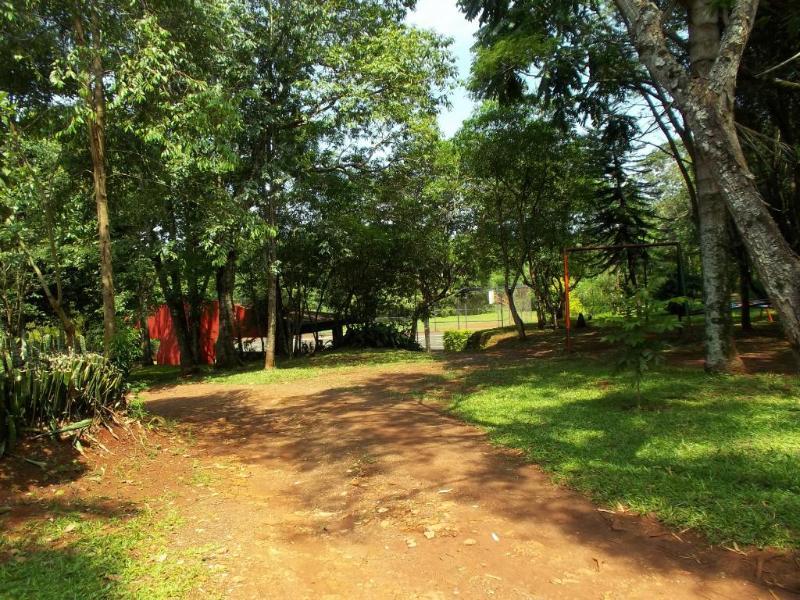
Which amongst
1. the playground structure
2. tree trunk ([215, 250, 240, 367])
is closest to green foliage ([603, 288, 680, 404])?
tree trunk ([215, 250, 240, 367])

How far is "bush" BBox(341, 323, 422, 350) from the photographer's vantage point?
20.7m

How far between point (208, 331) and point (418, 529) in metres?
21.2

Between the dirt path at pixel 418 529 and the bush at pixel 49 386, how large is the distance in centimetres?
115

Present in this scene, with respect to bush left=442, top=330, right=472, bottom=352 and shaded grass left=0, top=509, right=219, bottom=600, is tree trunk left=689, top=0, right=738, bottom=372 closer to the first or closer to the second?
shaded grass left=0, top=509, right=219, bottom=600

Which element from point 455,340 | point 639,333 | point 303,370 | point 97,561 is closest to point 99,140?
point 97,561

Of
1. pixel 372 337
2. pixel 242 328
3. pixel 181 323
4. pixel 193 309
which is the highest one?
pixel 193 309

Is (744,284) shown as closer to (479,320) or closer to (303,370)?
(303,370)

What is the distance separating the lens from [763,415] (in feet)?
18.7

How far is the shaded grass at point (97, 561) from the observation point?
2.87 meters

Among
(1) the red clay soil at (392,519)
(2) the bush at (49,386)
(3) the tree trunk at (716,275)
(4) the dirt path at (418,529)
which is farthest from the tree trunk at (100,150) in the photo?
(3) the tree trunk at (716,275)

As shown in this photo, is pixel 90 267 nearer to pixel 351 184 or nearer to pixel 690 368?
pixel 351 184

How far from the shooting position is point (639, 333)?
6.40m

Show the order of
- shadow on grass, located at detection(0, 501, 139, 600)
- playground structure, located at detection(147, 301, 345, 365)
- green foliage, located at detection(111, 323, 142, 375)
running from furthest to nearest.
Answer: playground structure, located at detection(147, 301, 345, 365) → green foliage, located at detection(111, 323, 142, 375) → shadow on grass, located at detection(0, 501, 139, 600)

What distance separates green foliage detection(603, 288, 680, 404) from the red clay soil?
2.01 m
